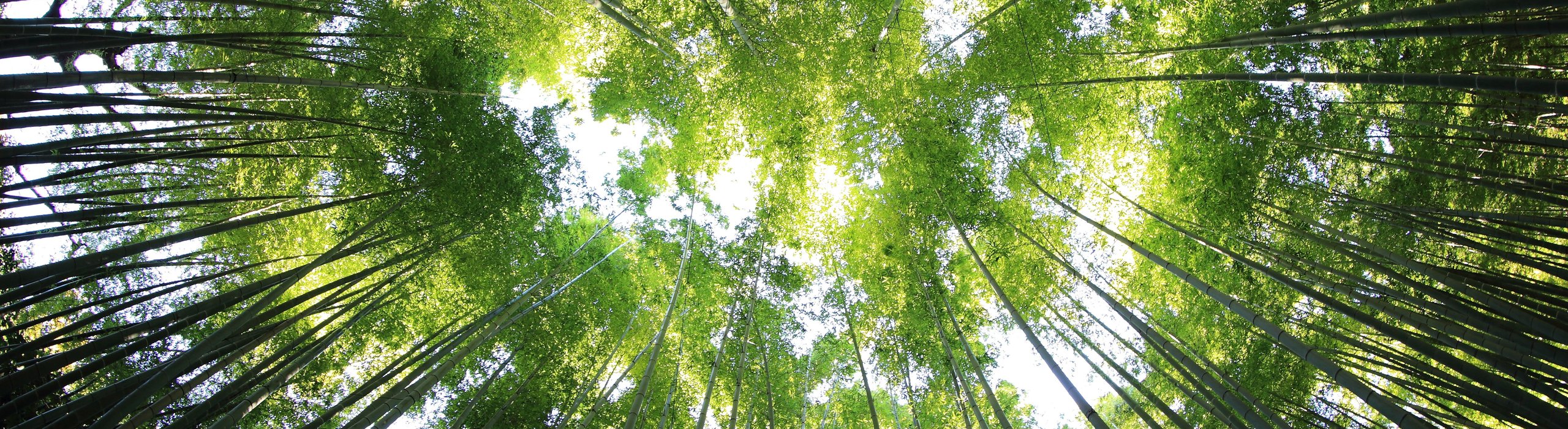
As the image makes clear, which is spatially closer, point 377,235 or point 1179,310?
point 377,235

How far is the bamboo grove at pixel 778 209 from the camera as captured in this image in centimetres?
351

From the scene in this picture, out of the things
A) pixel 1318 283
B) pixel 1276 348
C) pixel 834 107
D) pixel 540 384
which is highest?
pixel 834 107

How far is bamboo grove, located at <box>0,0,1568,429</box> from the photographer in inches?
138

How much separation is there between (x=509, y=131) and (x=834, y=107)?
3607 millimetres

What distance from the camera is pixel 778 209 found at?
8273 millimetres

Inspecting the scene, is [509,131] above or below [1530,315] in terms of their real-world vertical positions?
above

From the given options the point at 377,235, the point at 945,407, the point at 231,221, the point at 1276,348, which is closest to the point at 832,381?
the point at 945,407

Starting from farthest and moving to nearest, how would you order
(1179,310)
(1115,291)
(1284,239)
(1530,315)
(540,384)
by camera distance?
(1115,291) → (1179,310) → (540,384) → (1284,239) → (1530,315)

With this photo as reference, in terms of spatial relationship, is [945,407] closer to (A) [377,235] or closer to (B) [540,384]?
(B) [540,384]

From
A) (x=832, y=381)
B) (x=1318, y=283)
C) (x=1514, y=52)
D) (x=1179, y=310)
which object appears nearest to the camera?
(x=1318, y=283)

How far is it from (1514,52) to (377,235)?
9.26m

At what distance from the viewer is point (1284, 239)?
5.79 m

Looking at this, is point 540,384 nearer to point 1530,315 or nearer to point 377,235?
point 377,235

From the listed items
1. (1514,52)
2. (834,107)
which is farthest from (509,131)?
(1514,52)
